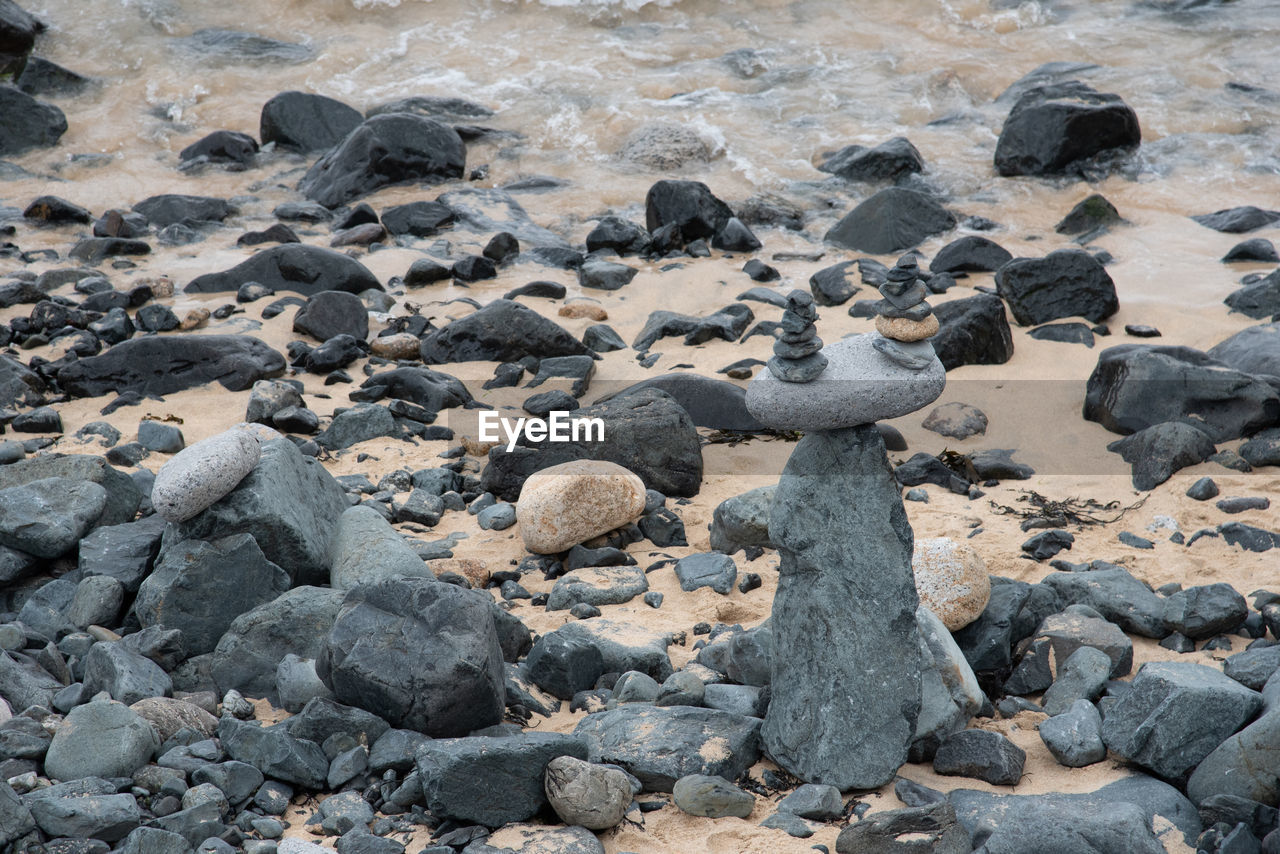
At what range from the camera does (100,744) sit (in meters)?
3.40

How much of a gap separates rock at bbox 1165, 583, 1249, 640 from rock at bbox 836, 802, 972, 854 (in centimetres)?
170

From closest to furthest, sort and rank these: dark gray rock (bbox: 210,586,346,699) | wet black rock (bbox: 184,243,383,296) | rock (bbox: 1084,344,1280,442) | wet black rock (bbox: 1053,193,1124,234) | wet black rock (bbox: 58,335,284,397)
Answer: dark gray rock (bbox: 210,586,346,699)
rock (bbox: 1084,344,1280,442)
wet black rock (bbox: 58,335,284,397)
wet black rock (bbox: 184,243,383,296)
wet black rock (bbox: 1053,193,1124,234)

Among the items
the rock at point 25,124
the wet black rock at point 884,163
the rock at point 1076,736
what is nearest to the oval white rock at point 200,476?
the rock at point 1076,736

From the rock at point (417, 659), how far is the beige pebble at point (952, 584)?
165 centimetres

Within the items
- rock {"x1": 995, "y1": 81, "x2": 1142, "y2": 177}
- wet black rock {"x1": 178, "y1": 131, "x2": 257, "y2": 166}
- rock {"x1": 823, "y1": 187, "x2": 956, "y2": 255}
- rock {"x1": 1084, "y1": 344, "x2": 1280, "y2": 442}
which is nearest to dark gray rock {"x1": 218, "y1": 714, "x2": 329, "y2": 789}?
rock {"x1": 1084, "y1": 344, "x2": 1280, "y2": 442}

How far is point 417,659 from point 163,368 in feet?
14.5

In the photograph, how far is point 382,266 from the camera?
9141mm

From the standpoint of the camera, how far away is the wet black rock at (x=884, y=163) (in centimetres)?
1120

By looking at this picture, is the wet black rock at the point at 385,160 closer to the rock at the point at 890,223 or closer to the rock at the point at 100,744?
the rock at the point at 890,223

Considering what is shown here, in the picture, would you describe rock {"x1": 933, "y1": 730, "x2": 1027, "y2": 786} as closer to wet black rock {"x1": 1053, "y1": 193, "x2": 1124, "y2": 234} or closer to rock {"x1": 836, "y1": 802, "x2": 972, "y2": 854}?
rock {"x1": 836, "y1": 802, "x2": 972, "y2": 854}

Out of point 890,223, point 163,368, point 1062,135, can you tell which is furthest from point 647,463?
point 1062,135

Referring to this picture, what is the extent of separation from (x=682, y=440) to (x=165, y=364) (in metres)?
3.56

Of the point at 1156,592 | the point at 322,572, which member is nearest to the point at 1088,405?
the point at 1156,592

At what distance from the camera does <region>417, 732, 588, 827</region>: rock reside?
3193 millimetres
